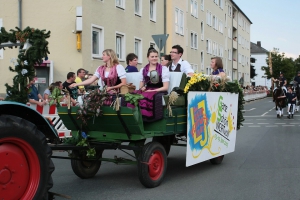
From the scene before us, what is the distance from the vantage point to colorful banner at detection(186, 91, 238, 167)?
7.10m

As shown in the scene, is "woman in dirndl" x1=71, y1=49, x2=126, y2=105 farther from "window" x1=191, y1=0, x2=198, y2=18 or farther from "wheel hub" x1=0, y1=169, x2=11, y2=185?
"window" x1=191, y1=0, x2=198, y2=18

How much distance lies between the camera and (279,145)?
1148 centimetres

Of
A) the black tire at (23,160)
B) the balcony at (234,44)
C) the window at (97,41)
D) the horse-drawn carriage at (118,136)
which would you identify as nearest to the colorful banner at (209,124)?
the horse-drawn carriage at (118,136)

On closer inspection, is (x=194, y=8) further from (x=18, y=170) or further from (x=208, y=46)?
(x=18, y=170)

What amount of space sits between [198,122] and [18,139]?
12.2 ft

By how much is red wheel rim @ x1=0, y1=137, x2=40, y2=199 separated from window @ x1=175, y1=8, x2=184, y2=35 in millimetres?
32657

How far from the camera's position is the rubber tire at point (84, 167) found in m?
6.90

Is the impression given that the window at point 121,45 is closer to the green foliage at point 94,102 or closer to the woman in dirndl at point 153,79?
the woman in dirndl at point 153,79

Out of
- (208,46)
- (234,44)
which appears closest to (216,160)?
(208,46)

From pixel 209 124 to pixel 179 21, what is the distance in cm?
3014

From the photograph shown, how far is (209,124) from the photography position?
7.69 m

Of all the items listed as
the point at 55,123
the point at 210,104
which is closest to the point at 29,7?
the point at 55,123

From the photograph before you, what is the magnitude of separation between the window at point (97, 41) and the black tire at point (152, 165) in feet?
53.0

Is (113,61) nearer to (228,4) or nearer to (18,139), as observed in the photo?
(18,139)
